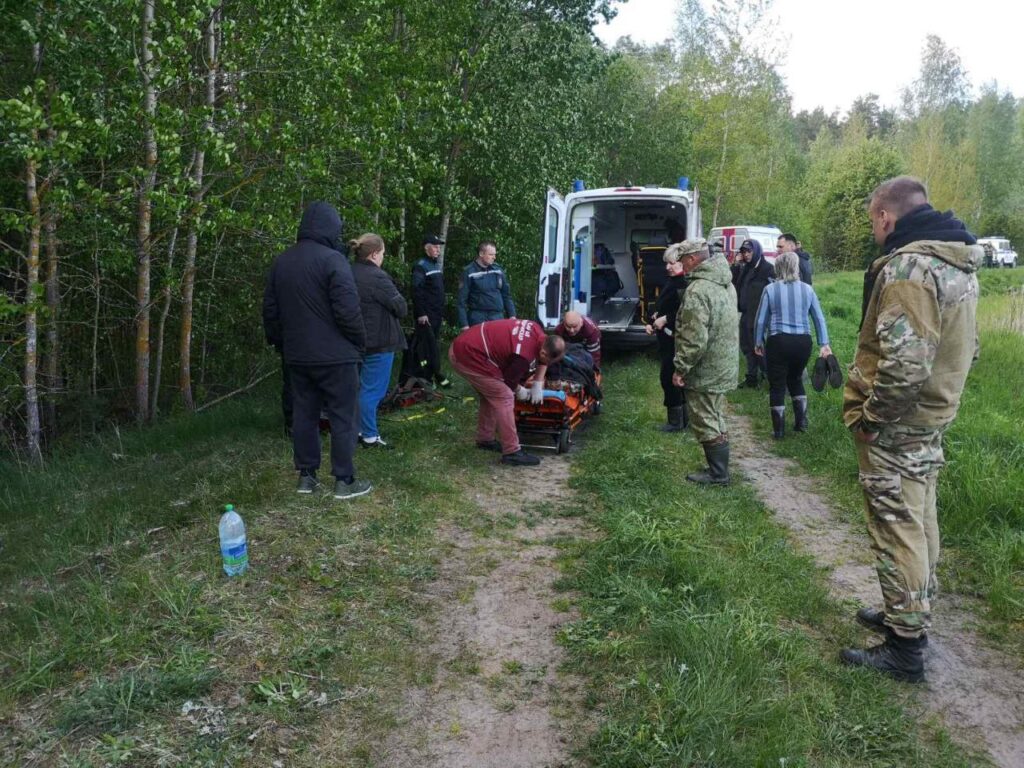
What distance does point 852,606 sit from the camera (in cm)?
388

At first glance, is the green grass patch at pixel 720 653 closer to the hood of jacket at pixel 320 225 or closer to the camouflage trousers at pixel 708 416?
the camouflage trousers at pixel 708 416

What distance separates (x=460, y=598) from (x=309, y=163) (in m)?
4.99

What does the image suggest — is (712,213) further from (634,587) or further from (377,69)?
(634,587)

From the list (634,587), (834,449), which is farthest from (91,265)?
(834,449)

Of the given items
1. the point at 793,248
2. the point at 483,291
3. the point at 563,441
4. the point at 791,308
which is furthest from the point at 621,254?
the point at 563,441

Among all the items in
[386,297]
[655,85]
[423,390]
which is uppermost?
[655,85]

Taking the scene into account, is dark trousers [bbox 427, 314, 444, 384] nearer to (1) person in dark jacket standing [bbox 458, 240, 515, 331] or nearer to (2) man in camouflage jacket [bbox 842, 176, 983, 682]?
(1) person in dark jacket standing [bbox 458, 240, 515, 331]

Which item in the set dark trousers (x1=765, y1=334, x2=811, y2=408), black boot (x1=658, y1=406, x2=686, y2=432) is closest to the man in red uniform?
black boot (x1=658, y1=406, x2=686, y2=432)

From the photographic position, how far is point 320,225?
16.5 ft

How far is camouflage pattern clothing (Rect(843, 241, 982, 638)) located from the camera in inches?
120

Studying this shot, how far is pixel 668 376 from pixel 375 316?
9.73ft

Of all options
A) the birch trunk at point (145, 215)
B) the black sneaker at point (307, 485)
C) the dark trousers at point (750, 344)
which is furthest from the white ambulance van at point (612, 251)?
the black sneaker at point (307, 485)

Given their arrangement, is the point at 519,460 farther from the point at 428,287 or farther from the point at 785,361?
the point at 428,287

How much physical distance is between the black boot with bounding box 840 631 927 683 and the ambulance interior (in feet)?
23.0
